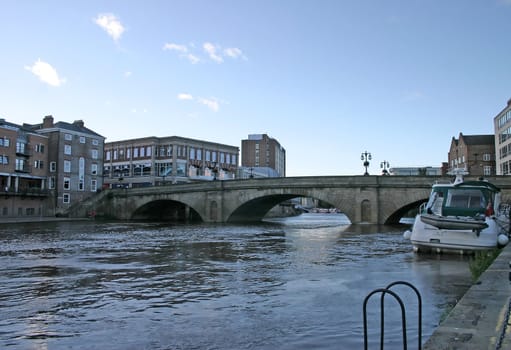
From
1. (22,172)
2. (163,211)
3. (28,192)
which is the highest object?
(22,172)

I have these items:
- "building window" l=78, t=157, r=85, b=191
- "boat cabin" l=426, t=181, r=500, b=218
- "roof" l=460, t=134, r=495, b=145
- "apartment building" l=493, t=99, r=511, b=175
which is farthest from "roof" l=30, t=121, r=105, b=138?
"roof" l=460, t=134, r=495, b=145

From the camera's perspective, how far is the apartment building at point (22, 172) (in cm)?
6172

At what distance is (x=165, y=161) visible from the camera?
90.6m

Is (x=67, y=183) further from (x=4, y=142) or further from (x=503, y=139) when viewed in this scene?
(x=503, y=139)

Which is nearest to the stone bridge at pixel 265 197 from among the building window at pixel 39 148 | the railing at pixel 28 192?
the railing at pixel 28 192

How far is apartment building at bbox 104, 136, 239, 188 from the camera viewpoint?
90.0m

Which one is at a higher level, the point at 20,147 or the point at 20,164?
the point at 20,147

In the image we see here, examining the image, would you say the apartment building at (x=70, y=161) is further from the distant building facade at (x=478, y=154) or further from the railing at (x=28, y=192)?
the distant building facade at (x=478, y=154)

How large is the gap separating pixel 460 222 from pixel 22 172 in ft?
209

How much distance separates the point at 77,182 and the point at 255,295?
68693mm

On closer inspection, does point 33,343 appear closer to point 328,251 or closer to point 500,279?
point 500,279

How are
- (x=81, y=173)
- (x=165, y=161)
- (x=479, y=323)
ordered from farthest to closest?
(x=165, y=161) < (x=81, y=173) < (x=479, y=323)

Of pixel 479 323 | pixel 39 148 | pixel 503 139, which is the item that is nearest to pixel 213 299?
pixel 479 323

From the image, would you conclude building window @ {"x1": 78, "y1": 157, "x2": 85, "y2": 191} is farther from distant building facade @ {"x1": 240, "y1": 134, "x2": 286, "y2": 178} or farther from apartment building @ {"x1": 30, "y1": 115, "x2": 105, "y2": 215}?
distant building facade @ {"x1": 240, "y1": 134, "x2": 286, "y2": 178}
